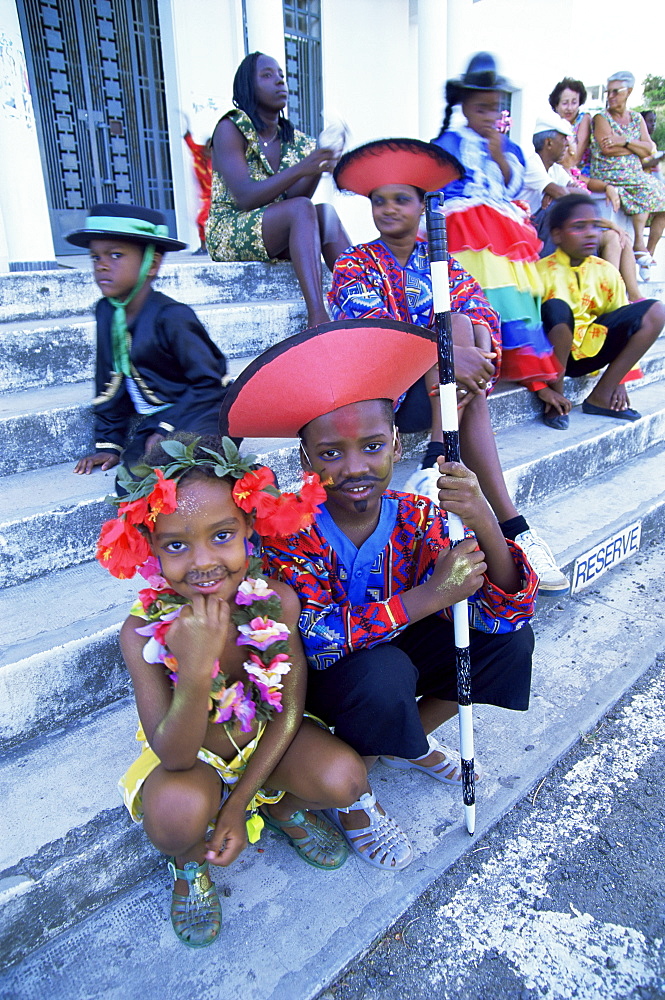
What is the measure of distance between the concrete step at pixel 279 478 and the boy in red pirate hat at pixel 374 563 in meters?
0.89

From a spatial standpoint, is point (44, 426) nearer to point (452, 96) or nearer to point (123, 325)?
point (123, 325)

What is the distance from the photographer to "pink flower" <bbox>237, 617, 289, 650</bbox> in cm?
153

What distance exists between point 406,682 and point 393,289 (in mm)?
1748

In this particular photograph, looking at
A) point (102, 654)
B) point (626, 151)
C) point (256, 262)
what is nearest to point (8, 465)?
point (102, 654)

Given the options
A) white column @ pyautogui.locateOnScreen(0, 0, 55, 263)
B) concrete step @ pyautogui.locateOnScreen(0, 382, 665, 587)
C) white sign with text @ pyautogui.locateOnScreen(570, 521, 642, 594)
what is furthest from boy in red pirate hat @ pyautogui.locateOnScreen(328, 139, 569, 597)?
white column @ pyautogui.locateOnScreen(0, 0, 55, 263)

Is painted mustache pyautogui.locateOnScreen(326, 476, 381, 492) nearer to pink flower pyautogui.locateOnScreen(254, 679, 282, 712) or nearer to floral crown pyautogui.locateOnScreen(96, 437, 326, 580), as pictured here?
floral crown pyautogui.locateOnScreen(96, 437, 326, 580)

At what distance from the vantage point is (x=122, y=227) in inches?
89.4

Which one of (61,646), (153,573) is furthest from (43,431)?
(153,573)

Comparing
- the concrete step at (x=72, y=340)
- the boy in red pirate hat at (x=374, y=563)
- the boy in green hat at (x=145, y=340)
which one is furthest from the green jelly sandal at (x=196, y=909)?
the concrete step at (x=72, y=340)

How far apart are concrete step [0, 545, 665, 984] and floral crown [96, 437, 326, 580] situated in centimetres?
65

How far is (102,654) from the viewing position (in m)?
1.94

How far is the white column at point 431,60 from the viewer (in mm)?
6121

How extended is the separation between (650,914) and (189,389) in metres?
2.07

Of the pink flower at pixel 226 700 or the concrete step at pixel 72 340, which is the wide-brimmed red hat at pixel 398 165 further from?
the pink flower at pixel 226 700
